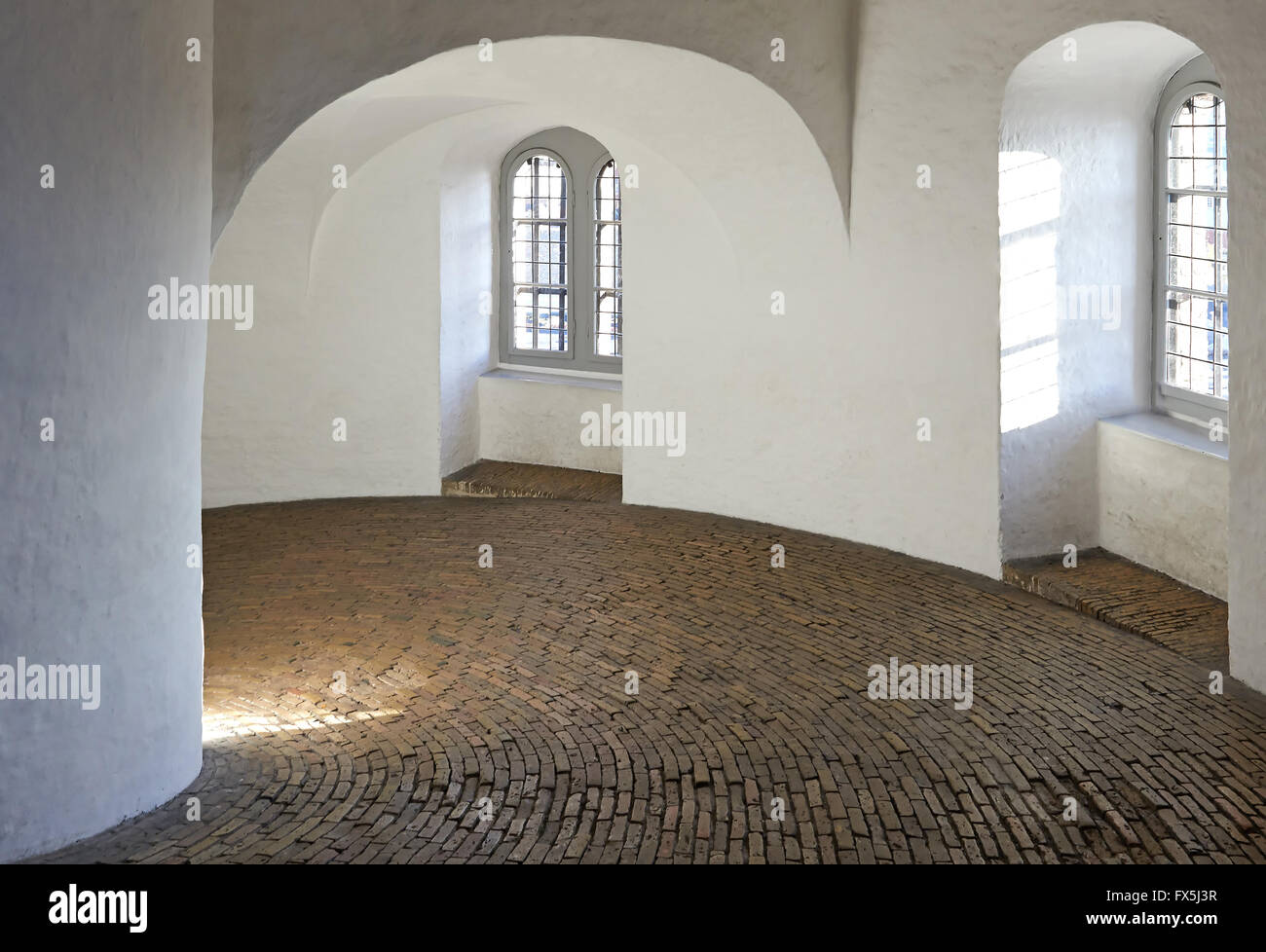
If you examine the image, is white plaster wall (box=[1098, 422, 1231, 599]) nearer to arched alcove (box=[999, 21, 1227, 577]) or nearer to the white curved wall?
arched alcove (box=[999, 21, 1227, 577])

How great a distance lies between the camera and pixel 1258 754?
7.33 metres

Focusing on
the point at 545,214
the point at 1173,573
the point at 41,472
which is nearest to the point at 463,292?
the point at 545,214

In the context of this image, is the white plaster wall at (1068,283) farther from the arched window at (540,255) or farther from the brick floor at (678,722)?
the arched window at (540,255)

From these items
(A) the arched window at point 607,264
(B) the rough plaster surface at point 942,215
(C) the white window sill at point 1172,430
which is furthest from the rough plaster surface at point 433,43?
(A) the arched window at point 607,264

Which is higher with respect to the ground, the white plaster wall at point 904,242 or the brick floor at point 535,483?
the white plaster wall at point 904,242

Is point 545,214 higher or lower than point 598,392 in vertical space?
higher

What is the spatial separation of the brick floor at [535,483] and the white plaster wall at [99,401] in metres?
7.26

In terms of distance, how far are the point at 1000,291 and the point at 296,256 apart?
6834 millimetres

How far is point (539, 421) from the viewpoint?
15.5 meters

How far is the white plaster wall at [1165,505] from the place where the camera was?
9.85m

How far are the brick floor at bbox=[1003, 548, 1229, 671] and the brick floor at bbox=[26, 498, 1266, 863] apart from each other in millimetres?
240

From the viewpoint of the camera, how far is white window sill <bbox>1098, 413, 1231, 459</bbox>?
9.98m

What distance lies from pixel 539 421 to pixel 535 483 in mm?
933

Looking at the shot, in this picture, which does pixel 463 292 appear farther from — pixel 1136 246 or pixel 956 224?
pixel 1136 246
